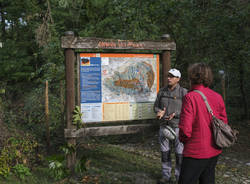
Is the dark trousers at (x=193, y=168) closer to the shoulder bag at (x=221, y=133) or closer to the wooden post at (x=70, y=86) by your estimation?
the shoulder bag at (x=221, y=133)

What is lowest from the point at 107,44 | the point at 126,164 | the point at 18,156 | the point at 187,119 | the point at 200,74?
the point at 126,164

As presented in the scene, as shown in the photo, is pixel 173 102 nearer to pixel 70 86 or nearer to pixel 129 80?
pixel 129 80

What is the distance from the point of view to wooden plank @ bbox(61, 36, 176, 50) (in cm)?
462

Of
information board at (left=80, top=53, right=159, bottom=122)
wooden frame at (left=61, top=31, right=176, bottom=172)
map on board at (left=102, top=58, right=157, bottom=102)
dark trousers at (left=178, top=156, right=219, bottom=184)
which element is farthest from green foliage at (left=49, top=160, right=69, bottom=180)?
dark trousers at (left=178, top=156, right=219, bottom=184)

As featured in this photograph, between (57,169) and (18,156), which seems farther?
(18,156)

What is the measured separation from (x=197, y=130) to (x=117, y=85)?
251 centimetres

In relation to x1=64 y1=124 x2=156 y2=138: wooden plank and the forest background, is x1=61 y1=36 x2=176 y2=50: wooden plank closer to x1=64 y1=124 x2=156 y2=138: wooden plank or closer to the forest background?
x1=64 y1=124 x2=156 y2=138: wooden plank

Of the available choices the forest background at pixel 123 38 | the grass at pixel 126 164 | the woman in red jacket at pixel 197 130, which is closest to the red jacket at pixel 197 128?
the woman in red jacket at pixel 197 130

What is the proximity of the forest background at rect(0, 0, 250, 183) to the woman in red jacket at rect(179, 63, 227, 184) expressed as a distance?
3460mm

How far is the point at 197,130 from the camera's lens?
275cm

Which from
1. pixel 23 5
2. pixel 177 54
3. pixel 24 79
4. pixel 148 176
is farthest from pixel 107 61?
pixel 23 5

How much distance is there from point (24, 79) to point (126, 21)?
586 centimetres

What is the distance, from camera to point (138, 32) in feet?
24.0

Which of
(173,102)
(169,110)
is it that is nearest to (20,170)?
(169,110)
